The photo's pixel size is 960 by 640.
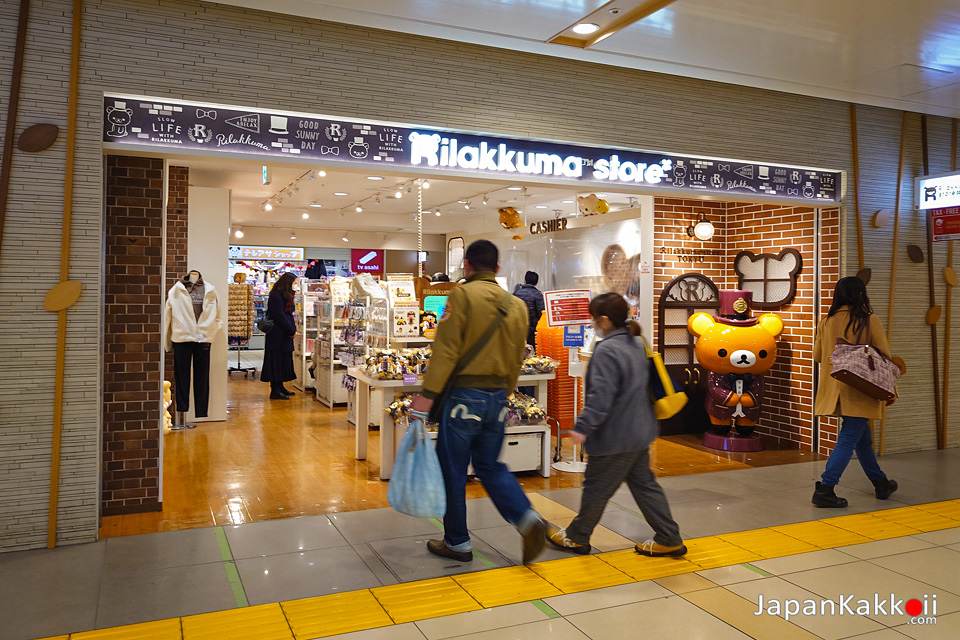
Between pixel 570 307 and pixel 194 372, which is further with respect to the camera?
pixel 194 372

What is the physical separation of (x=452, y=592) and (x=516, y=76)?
3.53 metres

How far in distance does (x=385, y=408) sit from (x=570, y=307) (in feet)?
5.63

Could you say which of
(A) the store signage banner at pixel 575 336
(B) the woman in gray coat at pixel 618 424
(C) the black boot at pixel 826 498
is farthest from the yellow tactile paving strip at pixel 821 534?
(A) the store signage banner at pixel 575 336

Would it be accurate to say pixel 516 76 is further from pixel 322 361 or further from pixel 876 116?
pixel 322 361

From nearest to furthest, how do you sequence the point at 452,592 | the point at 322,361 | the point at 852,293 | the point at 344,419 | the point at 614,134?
the point at 452,592, the point at 852,293, the point at 614,134, the point at 344,419, the point at 322,361

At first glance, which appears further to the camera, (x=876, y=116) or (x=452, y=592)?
(x=876, y=116)

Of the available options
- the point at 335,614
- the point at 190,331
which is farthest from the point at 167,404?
the point at 335,614

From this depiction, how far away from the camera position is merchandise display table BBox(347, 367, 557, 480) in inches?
214

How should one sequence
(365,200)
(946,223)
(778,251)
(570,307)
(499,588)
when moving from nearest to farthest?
(499,588) → (570,307) → (946,223) → (778,251) → (365,200)

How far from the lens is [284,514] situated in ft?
15.2

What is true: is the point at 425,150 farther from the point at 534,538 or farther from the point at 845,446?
the point at 845,446

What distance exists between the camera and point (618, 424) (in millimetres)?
3689

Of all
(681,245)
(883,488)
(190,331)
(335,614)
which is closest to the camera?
(335,614)

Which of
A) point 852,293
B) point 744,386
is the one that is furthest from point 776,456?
point 852,293
